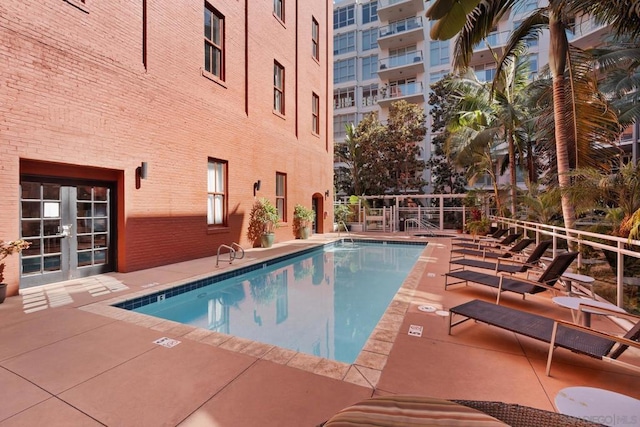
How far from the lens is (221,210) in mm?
9867

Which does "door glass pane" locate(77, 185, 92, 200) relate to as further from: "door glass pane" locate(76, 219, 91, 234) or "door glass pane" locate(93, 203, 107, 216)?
"door glass pane" locate(76, 219, 91, 234)

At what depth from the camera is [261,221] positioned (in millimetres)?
11000

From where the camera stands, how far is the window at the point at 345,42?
29.0 m

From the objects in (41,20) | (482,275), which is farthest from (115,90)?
(482,275)

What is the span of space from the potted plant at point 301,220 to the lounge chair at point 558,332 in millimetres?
10279

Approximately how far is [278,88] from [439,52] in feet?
61.4

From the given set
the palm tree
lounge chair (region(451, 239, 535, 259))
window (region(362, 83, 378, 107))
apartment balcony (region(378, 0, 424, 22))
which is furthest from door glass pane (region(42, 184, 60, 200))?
apartment balcony (region(378, 0, 424, 22))

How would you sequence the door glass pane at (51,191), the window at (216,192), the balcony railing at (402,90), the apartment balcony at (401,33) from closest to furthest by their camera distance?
the door glass pane at (51,191) < the window at (216,192) < the apartment balcony at (401,33) < the balcony railing at (402,90)

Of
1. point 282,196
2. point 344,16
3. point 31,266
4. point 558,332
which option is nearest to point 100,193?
point 31,266

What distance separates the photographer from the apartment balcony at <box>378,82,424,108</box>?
25.6 meters

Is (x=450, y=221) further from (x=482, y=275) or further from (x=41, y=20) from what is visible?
(x=41, y=20)

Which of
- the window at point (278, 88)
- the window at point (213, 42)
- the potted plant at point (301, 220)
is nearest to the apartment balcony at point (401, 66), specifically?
the window at point (278, 88)

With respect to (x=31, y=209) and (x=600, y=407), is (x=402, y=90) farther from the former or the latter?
(x=600, y=407)

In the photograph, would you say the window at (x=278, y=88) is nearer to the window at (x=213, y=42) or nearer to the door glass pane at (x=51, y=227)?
the window at (x=213, y=42)
